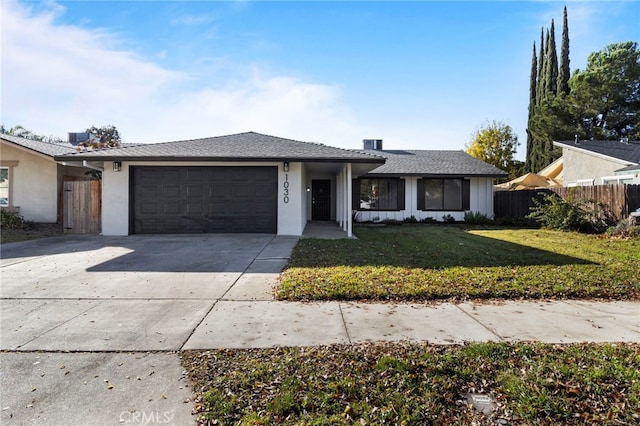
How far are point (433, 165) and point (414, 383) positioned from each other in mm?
17072

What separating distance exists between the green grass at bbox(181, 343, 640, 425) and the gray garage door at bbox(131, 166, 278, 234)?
28.6ft

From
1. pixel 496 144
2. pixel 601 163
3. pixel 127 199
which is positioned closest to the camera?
pixel 127 199

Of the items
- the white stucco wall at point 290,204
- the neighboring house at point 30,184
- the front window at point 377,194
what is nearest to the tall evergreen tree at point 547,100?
the front window at point 377,194

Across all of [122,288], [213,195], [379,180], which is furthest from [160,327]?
[379,180]

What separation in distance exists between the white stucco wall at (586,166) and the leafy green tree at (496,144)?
32.9ft

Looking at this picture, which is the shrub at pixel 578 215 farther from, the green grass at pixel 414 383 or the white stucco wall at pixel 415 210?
the green grass at pixel 414 383

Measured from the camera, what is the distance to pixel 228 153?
11.3 meters


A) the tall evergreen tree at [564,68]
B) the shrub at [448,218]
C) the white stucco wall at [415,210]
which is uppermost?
the tall evergreen tree at [564,68]

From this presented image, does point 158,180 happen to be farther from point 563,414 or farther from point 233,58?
point 563,414

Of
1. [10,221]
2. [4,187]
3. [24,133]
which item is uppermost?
[24,133]

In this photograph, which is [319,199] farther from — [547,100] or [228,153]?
[547,100]

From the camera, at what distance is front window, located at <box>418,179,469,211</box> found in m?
18.1

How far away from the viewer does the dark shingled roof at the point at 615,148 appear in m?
17.6

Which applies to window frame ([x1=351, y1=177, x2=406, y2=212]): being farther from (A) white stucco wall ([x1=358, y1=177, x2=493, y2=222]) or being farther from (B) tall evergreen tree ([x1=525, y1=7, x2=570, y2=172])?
(B) tall evergreen tree ([x1=525, y1=7, x2=570, y2=172])
